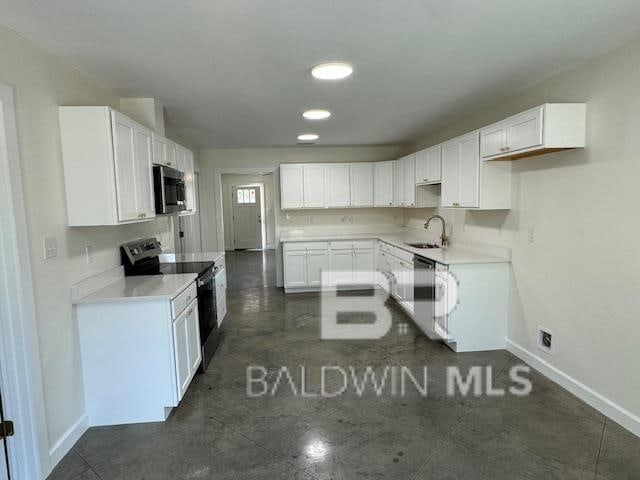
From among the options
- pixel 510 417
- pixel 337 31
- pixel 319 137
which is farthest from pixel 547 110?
pixel 319 137

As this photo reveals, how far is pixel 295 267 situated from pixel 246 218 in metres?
5.90

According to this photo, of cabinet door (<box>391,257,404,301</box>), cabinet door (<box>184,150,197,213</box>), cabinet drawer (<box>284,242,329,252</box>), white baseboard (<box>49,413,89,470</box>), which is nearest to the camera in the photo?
white baseboard (<box>49,413,89,470</box>)

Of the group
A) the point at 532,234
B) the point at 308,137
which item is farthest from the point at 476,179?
the point at 308,137

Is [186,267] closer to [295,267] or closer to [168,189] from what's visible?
[168,189]

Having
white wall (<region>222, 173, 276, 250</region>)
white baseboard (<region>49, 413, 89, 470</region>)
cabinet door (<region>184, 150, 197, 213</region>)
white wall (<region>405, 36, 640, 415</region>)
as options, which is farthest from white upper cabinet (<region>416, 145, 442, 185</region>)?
white wall (<region>222, 173, 276, 250</region>)

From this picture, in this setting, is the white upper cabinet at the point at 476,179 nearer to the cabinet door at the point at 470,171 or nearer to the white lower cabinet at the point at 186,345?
the cabinet door at the point at 470,171

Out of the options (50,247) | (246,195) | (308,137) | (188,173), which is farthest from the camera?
(246,195)

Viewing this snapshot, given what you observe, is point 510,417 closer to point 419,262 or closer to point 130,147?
point 419,262

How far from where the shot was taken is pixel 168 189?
3.18 metres

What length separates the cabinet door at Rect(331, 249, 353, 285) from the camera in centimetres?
584

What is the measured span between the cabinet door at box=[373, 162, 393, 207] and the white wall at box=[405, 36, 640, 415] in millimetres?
2520

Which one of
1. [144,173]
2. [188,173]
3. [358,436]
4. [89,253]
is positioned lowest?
[358,436]

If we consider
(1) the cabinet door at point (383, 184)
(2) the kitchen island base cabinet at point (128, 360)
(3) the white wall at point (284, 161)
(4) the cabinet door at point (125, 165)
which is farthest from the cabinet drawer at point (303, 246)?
(2) the kitchen island base cabinet at point (128, 360)

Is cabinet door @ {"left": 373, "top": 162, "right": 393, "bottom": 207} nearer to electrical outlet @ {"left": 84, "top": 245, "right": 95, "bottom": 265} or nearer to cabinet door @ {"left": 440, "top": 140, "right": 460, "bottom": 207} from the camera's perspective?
cabinet door @ {"left": 440, "top": 140, "right": 460, "bottom": 207}
